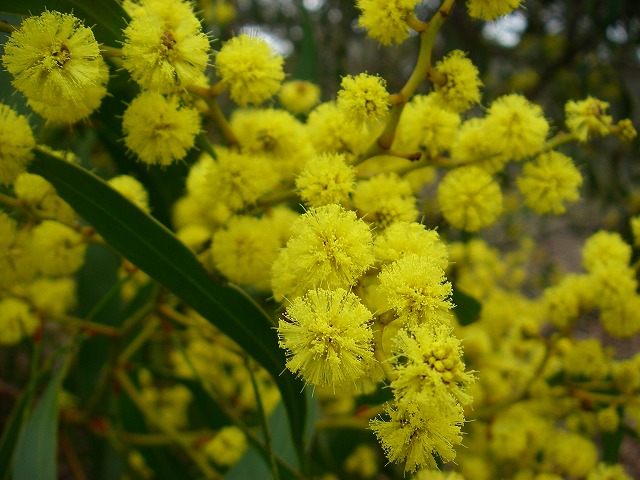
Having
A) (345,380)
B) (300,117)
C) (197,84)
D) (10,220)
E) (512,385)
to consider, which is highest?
(300,117)

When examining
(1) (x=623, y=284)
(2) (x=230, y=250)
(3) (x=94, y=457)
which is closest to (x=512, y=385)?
(1) (x=623, y=284)

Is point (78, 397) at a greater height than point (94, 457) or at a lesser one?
greater

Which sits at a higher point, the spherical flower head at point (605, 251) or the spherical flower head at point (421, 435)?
the spherical flower head at point (605, 251)

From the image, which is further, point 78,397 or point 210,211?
point 78,397

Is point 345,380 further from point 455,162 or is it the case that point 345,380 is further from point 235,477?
point 235,477

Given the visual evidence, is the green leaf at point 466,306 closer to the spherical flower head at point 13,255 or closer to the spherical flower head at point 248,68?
the spherical flower head at point 248,68

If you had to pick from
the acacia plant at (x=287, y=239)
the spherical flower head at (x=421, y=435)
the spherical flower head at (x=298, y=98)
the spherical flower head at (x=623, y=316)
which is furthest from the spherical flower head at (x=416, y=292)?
the spherical flower head at (x=298, y=98)

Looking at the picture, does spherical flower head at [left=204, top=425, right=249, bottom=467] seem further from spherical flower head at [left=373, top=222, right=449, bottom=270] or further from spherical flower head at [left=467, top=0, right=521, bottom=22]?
spherical flower head at [left=467, top=0, right=521, bottom=22]
